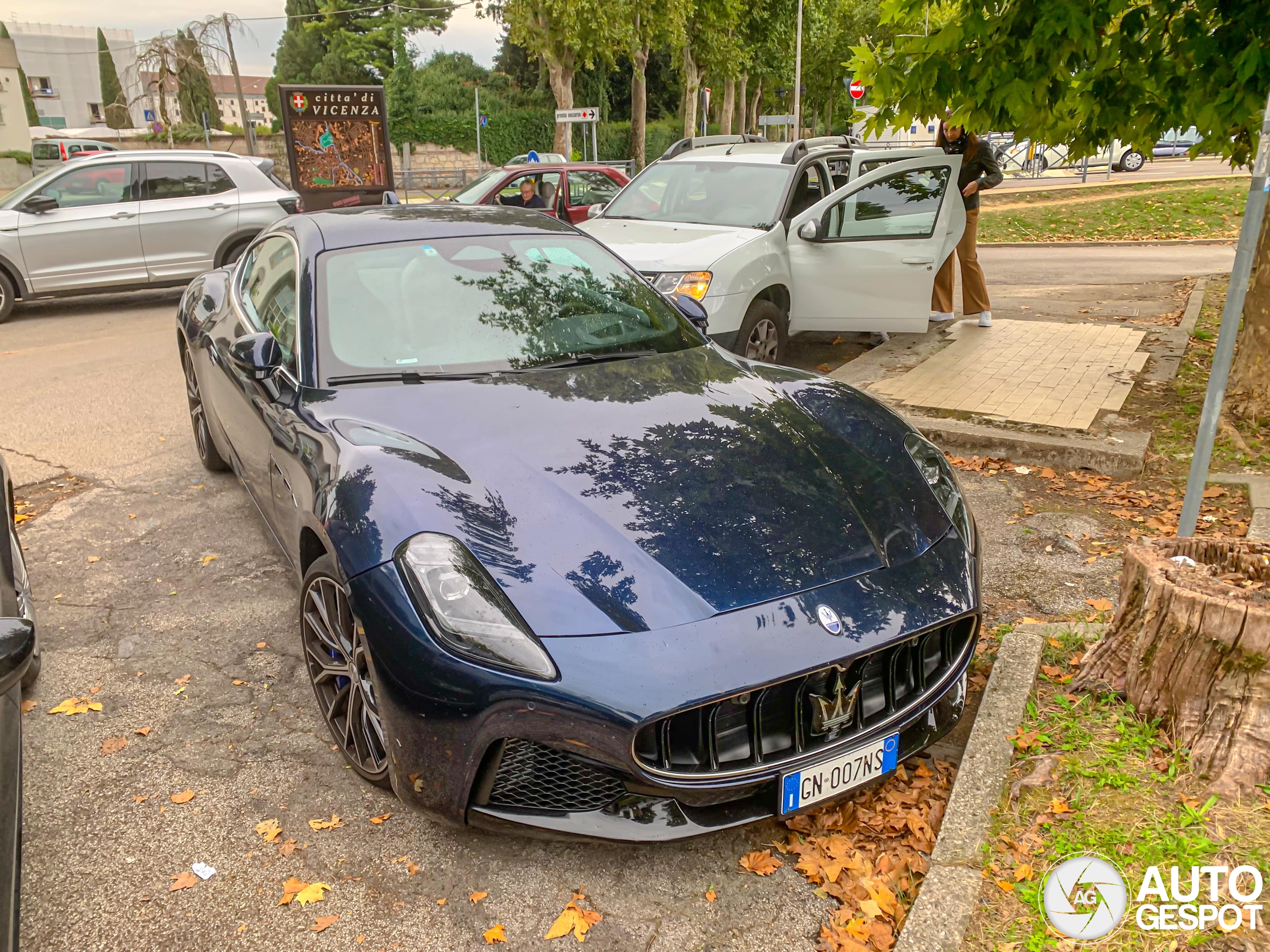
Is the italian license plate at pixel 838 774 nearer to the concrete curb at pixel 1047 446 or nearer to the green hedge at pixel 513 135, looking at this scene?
the concrete curb at pixel 1047 446

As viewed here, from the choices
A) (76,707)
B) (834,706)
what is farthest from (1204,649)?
(76,707)

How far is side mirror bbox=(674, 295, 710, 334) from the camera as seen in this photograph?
4.30 meters

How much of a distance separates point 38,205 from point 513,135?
131 feet

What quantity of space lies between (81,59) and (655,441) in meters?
92.2

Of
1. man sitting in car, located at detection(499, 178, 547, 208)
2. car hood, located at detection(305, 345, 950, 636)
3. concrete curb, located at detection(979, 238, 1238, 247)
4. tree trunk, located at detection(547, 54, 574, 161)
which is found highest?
tree trunk, located at detection(547, 54, 574, 161)

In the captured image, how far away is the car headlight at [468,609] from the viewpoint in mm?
2330

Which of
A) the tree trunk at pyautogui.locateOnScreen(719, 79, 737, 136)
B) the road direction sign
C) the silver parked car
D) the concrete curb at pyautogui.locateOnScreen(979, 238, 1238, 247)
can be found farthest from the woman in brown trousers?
the tree trunk at pyautogui.locateOnScreen(719, 79, 737, 136)

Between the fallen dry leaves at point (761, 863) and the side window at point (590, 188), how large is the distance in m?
11.4

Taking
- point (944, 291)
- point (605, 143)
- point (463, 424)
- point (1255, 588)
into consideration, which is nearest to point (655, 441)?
point (463, 424)

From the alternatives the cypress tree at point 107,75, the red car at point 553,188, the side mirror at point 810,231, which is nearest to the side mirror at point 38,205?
the red car at point 553,188

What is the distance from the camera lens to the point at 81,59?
76.7 metres

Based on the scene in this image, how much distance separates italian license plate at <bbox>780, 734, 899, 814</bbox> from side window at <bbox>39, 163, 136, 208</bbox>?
11346 mm

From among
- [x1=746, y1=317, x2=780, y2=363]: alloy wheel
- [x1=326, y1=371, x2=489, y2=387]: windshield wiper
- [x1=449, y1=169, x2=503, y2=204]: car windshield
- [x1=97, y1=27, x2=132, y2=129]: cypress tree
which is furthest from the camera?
[x1=97, y1=27, x2=132, y2=129]: cypress tree

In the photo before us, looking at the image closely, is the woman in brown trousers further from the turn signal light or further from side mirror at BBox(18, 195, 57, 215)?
side mirror at BBox(18, 195, 57, 215)
